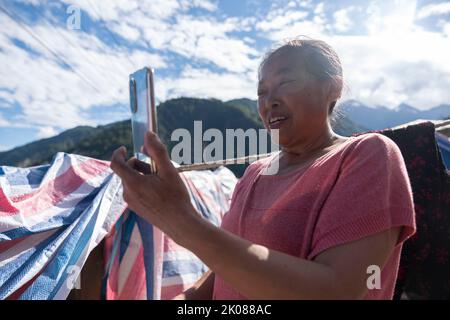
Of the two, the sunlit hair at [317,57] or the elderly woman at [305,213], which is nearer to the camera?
the elderly woman at [305,213]

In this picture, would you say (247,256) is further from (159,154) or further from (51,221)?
(51,221)

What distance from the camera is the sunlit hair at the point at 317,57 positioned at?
809 mm

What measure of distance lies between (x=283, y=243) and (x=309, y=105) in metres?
0.36

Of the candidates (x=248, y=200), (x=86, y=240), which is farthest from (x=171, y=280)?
(x=248, y=200)

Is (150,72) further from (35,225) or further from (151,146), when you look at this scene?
(35,225)

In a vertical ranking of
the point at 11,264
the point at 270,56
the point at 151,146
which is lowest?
the point at 11,264

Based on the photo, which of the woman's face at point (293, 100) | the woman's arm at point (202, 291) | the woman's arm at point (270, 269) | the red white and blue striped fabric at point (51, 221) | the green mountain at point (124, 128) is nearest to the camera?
the woman's arm at point (270, 269)

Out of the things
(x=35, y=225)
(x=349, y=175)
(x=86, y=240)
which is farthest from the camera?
(x=86, y=240)

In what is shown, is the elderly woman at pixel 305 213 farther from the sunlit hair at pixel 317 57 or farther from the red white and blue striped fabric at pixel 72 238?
the red white and blue striped fabric at pixel 72 238

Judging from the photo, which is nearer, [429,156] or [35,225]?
[429,156]

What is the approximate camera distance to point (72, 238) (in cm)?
168

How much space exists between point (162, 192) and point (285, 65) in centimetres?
52

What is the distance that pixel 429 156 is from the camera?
126cm

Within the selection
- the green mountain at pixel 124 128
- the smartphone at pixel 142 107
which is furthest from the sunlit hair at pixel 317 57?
the green mountain at pixel 124 128
